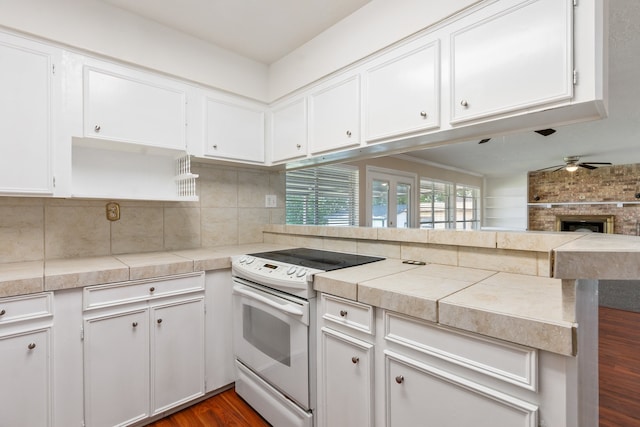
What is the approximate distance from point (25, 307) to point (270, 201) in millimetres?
1743

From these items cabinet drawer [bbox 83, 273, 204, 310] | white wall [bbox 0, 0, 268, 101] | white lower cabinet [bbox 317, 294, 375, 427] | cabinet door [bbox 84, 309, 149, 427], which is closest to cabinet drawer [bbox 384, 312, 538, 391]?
white lower cabinet [bbox 317, 294, 375, 427]

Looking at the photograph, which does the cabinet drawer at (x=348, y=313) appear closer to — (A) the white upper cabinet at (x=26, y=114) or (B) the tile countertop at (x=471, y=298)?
(B) the tile countertop at (x=471, y=298)

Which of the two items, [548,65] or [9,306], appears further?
[9,306]

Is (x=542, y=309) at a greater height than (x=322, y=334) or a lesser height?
greater

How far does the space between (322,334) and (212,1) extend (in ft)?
6.14

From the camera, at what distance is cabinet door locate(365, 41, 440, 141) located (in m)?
1.45

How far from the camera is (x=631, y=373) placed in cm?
234

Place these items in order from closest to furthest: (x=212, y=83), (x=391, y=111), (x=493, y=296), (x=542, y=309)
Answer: (x=542, y=309)
(x=493, y=296)
(x=391, y=111)
(x=212, y=83)

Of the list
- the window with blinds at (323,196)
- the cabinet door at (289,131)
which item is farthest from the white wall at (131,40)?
the window with blinds at (323,196)

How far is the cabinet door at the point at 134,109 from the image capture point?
5.57 ft

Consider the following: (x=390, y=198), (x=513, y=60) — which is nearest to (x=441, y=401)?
(x=390, y=198)

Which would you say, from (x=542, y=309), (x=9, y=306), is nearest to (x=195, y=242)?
(x=9, y=306)

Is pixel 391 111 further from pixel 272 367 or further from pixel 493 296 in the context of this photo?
pixel 272 367

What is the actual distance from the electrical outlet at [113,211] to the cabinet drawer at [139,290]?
2.10ft
